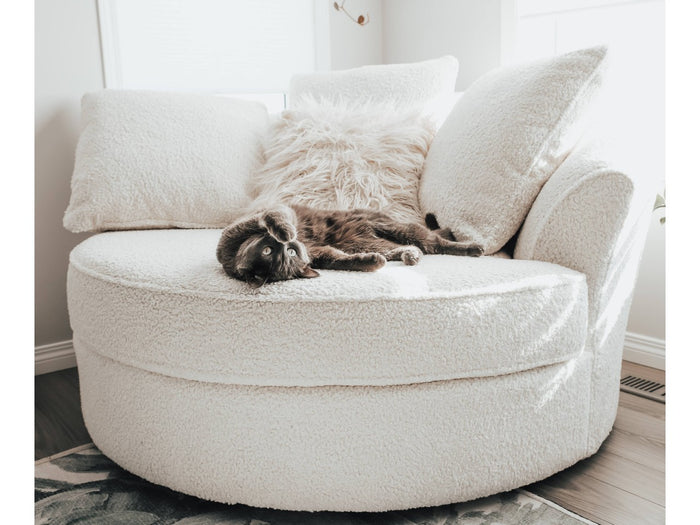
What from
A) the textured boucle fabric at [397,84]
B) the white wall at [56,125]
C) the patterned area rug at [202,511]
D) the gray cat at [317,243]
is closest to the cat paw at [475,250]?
the gray cat at [317,243]

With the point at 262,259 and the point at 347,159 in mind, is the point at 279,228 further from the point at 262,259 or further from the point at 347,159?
the point at 347,159

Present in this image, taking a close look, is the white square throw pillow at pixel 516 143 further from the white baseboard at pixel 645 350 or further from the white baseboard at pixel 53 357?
the white baseboard at pixel 53 357

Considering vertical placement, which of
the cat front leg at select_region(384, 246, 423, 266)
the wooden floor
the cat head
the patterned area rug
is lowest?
the wooden floor

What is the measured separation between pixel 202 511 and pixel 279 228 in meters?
0.66

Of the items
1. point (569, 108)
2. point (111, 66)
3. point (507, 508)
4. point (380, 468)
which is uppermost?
point (111, 66)

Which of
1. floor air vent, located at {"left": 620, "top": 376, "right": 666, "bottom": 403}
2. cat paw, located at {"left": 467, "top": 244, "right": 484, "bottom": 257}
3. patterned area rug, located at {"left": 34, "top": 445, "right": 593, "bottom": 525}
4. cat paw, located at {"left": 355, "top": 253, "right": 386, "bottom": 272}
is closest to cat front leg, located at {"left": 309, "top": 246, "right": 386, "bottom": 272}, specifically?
cat paw, located at {"left": 355, "top": 253, "right": 386, "bottom": 272}

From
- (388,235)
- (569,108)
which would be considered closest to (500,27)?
(569,108)

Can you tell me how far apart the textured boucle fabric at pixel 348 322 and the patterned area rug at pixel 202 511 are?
12.8 inches

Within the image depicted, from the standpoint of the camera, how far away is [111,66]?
2061 millimetres

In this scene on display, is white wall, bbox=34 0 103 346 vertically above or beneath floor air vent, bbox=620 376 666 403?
above

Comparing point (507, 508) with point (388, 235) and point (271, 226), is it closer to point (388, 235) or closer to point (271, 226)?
point (388, 235)

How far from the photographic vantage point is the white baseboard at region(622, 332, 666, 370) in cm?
186

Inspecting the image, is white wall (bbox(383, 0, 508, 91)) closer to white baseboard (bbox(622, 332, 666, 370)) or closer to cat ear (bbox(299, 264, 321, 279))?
white baseboard (bbox(622, 332, 666, 370))

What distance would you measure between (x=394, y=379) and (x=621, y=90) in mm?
1478
